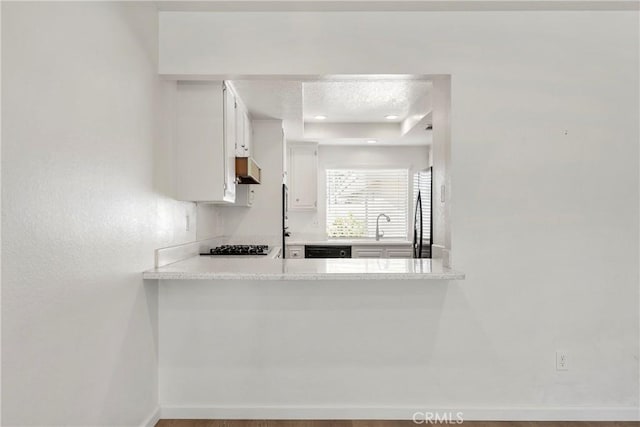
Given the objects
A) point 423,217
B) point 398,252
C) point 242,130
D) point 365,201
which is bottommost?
point 398,252

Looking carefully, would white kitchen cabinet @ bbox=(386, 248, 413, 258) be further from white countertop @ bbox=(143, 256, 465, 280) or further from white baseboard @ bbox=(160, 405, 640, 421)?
white baseboard @ bbox=(160, 405, 640, 421)

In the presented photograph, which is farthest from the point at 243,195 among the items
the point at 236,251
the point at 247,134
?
the point at 236,251

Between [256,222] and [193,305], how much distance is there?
85.5 inches

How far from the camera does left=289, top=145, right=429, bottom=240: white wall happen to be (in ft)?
20.6

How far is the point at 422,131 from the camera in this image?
520cm

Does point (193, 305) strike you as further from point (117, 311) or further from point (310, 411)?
point (310, 411)

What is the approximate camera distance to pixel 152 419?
2488 mm

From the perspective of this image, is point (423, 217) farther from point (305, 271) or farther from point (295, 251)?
point (305, 271)

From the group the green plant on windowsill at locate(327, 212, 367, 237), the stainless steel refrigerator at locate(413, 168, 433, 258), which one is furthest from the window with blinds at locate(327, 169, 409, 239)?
the stainless steel refrigerator at locate(413, 168, 433, 258)

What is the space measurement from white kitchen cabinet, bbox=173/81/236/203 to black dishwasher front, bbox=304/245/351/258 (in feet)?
8.73

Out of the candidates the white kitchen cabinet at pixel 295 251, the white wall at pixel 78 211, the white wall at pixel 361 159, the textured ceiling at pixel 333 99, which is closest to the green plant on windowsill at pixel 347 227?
the white wall at pixel 361 159

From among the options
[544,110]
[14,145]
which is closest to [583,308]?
[544,110]

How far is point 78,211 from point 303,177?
4325 millimetres

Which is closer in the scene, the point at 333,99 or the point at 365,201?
the point at 333,99
